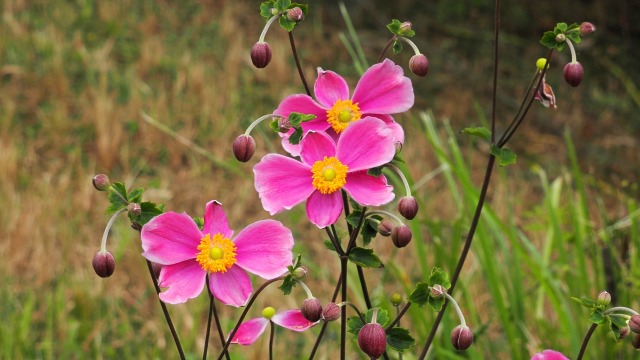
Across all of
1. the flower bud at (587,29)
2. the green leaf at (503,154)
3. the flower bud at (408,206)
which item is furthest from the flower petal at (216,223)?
the flower bud at (587,29)

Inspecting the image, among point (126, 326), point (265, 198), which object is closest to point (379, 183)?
point (265, 198)

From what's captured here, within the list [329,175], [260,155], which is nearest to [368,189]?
[329,175]

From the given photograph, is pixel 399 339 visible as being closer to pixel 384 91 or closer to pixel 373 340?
pixel 373 340

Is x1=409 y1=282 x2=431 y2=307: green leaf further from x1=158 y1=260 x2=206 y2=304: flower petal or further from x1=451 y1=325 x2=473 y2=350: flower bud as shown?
x1=158 y1=260 x2=206 y2=304: flower petal

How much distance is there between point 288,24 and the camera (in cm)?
95

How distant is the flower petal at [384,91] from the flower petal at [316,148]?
0.09 m

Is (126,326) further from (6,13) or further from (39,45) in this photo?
(6,13)

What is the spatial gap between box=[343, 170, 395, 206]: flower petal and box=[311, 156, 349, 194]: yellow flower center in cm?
1

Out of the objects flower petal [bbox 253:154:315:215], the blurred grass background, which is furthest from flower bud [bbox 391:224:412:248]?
the blurred grass background

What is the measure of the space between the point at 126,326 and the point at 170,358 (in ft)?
0.72

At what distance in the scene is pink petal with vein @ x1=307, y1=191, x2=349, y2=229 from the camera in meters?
0.95

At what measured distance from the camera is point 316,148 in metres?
0.98

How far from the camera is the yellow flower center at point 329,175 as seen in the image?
37.6 inches

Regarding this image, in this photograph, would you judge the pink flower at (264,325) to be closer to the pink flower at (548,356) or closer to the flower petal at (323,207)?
the flower petal at (323,207)
